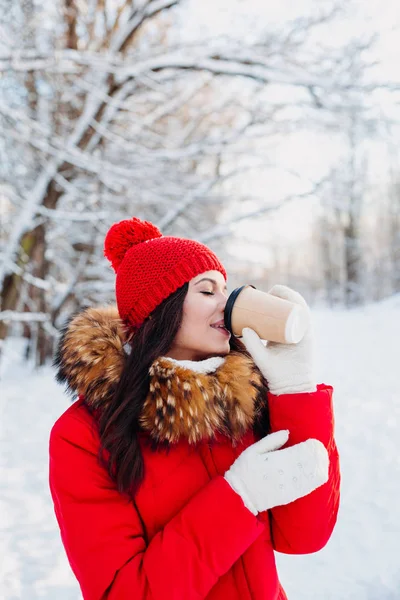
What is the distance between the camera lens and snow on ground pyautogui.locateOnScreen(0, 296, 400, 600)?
2.66 metres

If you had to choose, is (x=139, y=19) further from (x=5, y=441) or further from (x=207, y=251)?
(x=5, y=441)

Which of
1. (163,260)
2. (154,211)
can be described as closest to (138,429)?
(163,260)

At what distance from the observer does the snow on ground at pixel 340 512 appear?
8.73ft

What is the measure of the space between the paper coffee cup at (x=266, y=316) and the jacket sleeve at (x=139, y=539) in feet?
1.51

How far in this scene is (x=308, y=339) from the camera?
1.42 meters

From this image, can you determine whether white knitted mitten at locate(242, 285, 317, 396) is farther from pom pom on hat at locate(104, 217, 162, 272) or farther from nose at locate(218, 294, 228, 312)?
pom pom on hat at locate(104, 217, 162, 272)

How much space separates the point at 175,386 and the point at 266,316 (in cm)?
36

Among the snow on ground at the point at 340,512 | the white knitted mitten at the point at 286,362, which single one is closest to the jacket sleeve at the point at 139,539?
the white knitted mitten at the point at 286,362

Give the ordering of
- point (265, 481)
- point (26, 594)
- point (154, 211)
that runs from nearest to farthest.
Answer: point (265, 481) < point (26, 594) < point (154, 211)

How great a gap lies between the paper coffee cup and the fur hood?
123 millimetres

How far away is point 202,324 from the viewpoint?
4.88 ft

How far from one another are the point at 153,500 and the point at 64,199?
555cm

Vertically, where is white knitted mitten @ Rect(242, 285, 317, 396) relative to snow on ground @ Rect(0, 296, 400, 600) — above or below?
above

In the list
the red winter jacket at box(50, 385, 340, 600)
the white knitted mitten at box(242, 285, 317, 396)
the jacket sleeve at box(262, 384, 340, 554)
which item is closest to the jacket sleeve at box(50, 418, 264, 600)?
the red winter jacket at box(50, 385, 340, 600)
